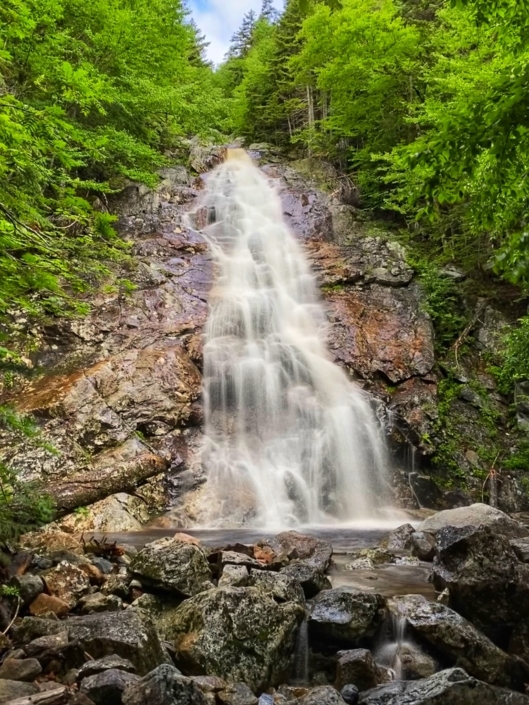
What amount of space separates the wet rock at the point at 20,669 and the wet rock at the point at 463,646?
3476mm

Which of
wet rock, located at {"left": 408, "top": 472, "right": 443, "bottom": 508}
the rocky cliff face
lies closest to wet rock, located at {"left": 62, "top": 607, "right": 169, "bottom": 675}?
the rocky cliff face

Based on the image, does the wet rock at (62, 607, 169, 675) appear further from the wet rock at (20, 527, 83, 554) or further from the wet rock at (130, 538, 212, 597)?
the wet rock at (20, 527, 83, 554)

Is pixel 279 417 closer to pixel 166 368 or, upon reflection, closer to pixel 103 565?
pixel 166 368

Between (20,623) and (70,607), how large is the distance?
627 millimetres

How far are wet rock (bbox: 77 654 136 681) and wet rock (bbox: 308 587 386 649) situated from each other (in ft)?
6.84

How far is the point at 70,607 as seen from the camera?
16.8ft

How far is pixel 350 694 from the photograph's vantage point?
172 inches

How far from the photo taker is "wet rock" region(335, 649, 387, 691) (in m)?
4.59

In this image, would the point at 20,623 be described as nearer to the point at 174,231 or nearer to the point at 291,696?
the point at 291,696

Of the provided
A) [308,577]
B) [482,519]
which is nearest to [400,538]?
[482,519]

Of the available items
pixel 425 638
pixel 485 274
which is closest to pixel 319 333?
pixel 485 274

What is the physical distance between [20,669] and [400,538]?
633cm

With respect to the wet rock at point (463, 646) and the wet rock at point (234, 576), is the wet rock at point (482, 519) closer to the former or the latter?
the wet rock at point (463, 646)

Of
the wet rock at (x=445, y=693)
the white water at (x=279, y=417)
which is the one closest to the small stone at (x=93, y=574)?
the wet rock at (x=445, y=693)
